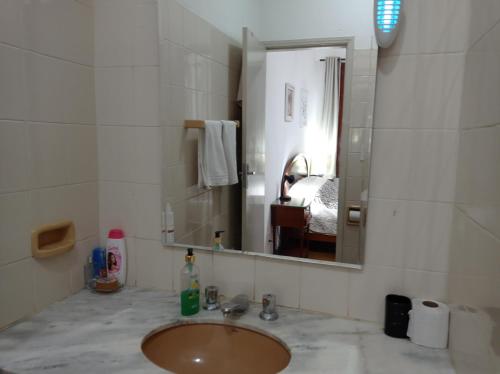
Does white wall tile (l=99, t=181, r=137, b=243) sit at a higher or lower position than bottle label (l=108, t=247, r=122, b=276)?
higher

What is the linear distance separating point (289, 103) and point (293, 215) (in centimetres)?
34

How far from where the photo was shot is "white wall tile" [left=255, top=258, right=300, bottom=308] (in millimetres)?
1221

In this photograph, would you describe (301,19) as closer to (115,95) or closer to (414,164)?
(414,164)

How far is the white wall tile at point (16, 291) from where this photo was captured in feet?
3.56

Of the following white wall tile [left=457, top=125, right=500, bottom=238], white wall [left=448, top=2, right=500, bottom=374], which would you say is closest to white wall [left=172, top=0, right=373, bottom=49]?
white wall [left=448, top=2, right=500, bottom=374]

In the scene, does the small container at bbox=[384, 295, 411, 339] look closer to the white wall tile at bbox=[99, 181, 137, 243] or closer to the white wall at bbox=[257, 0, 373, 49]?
the white wall at bbox=[257, 0, 373, 49]

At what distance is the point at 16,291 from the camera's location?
3.67 ft

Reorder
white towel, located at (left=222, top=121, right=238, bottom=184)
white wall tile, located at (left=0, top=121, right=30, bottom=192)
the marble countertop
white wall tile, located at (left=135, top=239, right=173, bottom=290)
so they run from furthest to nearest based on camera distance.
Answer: white wall tile, located at (left=135, top=239, right=173, bottom=290)
white towel, located at (left=222, top=121, right=238, bottom=184)
white wall tile, located at (left=0, top=121, right=30, bottom=192)
the marble countertop

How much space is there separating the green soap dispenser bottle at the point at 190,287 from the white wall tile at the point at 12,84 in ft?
2.07

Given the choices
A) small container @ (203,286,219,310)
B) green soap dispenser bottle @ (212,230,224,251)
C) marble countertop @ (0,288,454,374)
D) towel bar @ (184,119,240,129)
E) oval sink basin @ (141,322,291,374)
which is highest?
towel bar @ (184,119,240,129)

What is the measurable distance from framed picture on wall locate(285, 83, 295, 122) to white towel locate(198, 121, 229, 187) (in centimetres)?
23

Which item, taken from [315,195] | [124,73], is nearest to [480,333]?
[315,195]

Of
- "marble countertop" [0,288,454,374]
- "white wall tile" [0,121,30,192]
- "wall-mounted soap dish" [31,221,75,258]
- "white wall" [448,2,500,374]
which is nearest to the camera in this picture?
"white wall" [448,2,500,374]

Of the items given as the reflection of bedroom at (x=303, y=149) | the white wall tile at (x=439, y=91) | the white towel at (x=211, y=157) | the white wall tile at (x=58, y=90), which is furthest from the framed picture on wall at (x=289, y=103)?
the white wall tile at (x=58, y=90)
